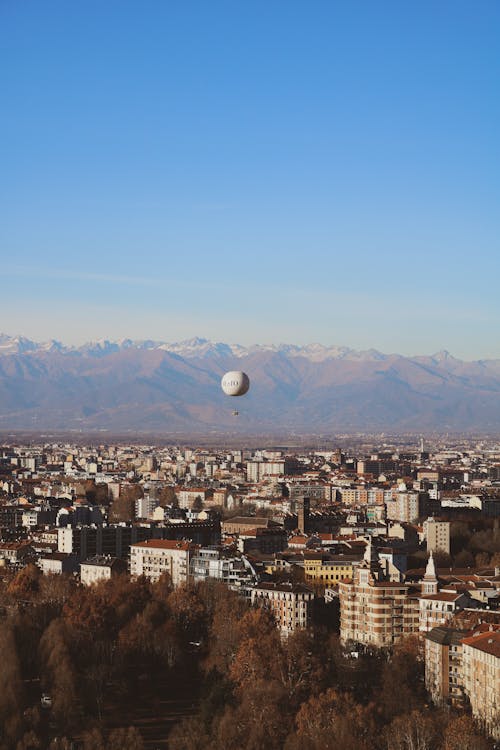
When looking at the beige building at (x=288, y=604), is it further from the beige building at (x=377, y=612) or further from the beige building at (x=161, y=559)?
the beige building at (x=161, y=559)

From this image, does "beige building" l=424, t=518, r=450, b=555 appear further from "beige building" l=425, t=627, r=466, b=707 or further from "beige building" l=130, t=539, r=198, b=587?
"beige building" l=425, t=627, r=466, b=707


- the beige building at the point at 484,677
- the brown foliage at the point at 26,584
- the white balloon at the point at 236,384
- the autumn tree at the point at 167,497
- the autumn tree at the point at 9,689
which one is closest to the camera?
the autumn tree at the point at 9,689

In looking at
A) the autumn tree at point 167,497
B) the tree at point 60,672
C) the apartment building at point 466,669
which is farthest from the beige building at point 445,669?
the autumn tree at point 167,497

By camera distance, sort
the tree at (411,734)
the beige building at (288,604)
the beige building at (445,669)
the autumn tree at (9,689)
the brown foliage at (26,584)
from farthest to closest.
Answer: the brown foliage at (26,584) < the beige building at (288,604) < the beige building at (445,669) < the autumn tree at (9,689) < the tree at (411,734)

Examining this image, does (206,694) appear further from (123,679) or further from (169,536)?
(169,536)

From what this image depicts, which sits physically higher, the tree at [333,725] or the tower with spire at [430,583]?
the tower with spire at [430,583]

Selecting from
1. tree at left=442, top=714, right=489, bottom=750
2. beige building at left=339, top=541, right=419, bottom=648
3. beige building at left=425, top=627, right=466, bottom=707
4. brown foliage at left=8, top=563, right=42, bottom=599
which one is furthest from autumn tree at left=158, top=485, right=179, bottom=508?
tree at left=442, top=714, right=489, bottom=750

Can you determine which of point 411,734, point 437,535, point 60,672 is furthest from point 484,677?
point 437,535
